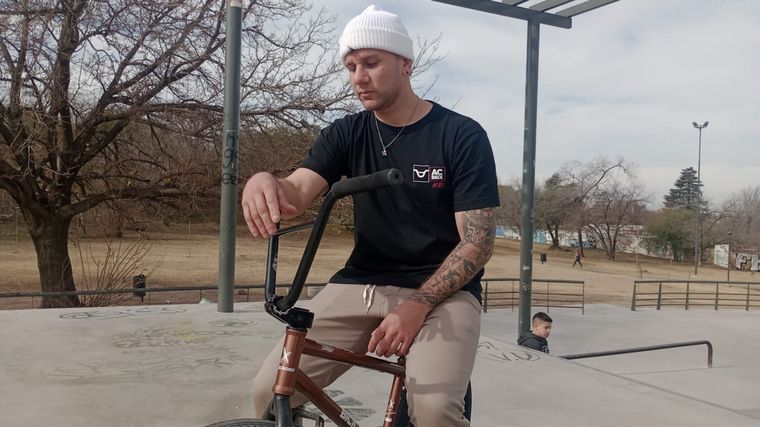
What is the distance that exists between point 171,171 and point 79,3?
3347 mm

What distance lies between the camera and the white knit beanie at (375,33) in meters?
1.75

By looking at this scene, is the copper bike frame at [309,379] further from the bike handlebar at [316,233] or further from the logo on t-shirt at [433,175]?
the logo on t-shirt at [433,175]

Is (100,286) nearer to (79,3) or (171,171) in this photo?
(171,171)

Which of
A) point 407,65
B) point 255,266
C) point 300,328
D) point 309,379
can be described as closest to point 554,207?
point 255,266

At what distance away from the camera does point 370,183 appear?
1303 millimetres

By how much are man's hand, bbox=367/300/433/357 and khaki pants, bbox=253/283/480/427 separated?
0.17ft

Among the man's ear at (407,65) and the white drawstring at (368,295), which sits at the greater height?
the man's ear at (407,65)

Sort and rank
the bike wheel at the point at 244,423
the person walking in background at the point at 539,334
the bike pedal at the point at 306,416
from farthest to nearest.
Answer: the person walking in background at the point at 539,334, the bike pedal at the point at 306,416, the bike wheel at the point at 244,423

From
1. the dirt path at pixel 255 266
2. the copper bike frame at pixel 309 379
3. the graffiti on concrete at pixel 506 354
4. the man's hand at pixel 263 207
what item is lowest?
the dirt path at pixel 255 266

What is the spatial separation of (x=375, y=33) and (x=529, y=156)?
6.82 metres

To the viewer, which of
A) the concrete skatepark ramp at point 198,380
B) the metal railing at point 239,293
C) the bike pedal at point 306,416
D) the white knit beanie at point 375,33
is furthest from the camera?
the metal railing at point 239,293

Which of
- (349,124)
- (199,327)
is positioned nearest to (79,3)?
(199,327)

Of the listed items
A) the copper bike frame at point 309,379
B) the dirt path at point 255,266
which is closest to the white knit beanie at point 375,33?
the copper bike frame at point 309,379

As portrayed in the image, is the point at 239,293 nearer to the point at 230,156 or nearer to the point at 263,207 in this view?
the point at 230,156
